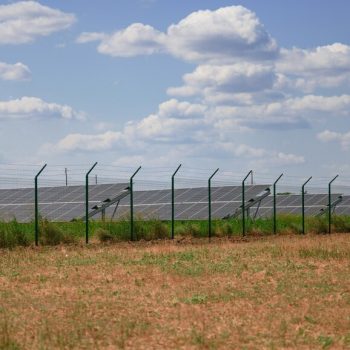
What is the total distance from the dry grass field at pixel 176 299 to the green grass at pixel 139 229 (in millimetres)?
2590

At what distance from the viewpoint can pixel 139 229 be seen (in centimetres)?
2588

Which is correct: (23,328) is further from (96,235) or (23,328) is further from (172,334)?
(96,235)

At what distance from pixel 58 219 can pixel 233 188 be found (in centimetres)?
889

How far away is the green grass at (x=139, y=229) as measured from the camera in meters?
22.9

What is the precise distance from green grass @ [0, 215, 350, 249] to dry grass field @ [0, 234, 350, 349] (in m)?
2.59

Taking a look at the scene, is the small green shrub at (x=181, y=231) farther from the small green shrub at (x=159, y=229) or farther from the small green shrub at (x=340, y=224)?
the small green shrub at (x=340, y=224)

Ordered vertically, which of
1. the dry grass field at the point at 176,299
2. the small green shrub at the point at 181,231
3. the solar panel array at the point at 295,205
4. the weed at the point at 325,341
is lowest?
the weed at the point at 325,341

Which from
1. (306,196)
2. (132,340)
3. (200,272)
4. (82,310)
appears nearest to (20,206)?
(306,196)

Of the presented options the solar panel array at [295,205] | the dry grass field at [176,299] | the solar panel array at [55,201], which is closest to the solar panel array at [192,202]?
the solar panel array at [55,201]

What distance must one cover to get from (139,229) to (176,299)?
13.2 meters

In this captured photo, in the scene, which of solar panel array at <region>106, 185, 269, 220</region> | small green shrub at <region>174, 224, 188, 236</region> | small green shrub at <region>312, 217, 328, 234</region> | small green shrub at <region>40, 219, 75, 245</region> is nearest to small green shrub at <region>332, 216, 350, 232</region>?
small green shrub at <region>312, 217, 328, 234</region>

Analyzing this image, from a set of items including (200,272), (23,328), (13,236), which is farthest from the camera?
(13,236)

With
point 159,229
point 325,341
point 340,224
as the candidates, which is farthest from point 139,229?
point 325,341

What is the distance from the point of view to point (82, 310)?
1186 centimetres
